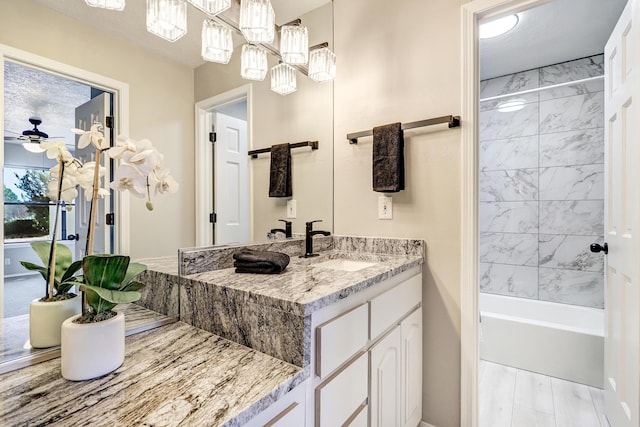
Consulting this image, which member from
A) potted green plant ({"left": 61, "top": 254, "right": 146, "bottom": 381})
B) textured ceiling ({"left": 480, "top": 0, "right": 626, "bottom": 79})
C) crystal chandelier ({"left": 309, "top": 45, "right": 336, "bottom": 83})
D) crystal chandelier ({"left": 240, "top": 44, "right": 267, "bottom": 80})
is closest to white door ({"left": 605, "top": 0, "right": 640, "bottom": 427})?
textured ceiling ({"left": 480, "top": 0, "right": 626, "bottom": 79})

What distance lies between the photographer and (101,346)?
671 mm

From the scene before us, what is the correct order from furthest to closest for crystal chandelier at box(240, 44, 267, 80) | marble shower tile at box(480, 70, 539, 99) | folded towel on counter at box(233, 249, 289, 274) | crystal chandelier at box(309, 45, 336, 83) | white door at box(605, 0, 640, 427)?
1. marble shower tile at box(480, 70, 539, 99)
2. crystal chandelier at box(309, 45, 336, 83)
3. crystal chandelier at box(240, 44, 267, 80)
4. white door at box(605, 0, 640, 427)
5. folded towel on counter at box(233, 249, 289, 274)

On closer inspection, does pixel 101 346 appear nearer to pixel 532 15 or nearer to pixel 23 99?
pixel 23 99

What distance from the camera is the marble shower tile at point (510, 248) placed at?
9.23ft

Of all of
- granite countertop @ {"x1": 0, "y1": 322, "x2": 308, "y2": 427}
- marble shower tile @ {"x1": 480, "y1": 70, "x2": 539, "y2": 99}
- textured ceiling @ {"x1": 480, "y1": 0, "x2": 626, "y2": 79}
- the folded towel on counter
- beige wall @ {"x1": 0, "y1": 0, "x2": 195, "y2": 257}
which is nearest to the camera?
granite countertop @ {"x1": 0, "y1": 322, "x2": 308, "y2": 427}

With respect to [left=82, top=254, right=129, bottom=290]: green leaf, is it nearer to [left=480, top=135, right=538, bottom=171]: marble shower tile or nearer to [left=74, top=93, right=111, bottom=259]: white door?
[left=74, top=93, right=111, bottom=259]: white door

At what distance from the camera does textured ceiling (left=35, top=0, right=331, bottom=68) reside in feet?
2.73

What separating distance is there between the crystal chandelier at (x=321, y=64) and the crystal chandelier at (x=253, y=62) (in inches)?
13.2

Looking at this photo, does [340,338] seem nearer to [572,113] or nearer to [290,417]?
[290,417]

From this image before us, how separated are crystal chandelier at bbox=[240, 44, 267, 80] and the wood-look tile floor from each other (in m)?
2.21

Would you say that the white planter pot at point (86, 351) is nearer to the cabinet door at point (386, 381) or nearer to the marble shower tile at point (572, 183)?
the cabinet door at point (386, 381)

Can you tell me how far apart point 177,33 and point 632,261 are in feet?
6.71

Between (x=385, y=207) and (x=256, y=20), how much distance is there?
112 centimetres

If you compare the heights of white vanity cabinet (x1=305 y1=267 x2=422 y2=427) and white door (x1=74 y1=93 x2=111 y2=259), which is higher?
white door (x1=74 y1=93 x2=111 y2=259)
